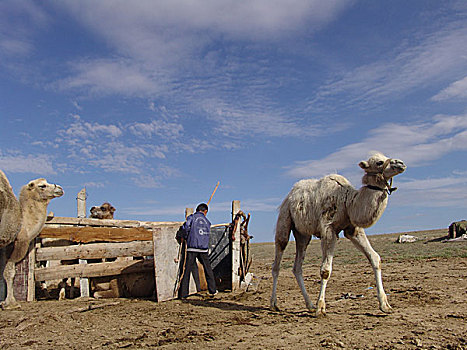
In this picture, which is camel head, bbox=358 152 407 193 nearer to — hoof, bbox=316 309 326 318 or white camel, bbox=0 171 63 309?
hoof, bbox=316 309 326 318

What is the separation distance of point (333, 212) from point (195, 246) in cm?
439

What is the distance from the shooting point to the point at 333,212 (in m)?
7.99

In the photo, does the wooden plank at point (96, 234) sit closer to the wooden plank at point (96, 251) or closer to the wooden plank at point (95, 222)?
the wooden plank at point (96, 251)

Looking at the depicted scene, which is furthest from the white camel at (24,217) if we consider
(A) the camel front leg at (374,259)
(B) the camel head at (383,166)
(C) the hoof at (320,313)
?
(B) the camel head at (383,166)

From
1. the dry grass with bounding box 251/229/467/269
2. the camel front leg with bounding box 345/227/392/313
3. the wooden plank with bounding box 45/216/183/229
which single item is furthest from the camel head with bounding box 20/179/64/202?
the dry grass with bounding box 251/229/467/269

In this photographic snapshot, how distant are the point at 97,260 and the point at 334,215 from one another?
304 inches

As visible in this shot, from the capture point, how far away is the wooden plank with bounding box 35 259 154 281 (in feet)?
36.1

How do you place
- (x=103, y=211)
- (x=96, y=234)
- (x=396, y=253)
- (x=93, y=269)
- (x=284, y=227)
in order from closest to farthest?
(x=284, y=227) < (x=93, y=269) < (x=96, y=234) < (x=103, y=211) < (x=396, y=253)

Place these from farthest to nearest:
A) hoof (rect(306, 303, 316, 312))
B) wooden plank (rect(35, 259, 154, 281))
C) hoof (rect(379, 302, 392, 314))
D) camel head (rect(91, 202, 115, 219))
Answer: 1. camel head (rect(91, 202, 115, 219))
2. wooden plank (rect(35, 259, 154, 281))
3. hoof (rect(306, 303, 316, 312))
4. hoof (rect(379, 302, 392, 314))

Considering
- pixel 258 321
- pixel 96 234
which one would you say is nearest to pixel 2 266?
pixel 96 234

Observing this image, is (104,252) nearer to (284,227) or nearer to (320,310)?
(284,227)

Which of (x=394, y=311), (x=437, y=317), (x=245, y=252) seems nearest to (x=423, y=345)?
(x=437, y=317)

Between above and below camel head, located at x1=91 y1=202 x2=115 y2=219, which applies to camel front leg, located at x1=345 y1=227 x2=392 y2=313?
below

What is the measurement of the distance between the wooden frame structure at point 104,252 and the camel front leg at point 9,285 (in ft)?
0.95
